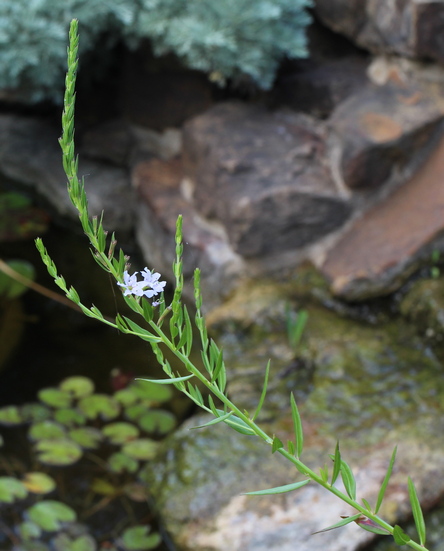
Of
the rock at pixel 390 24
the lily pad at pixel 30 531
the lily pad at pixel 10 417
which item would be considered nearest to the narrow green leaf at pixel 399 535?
the lily pad at pixel 30 531

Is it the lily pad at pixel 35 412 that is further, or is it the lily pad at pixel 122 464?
the lily pad at pixel 35 412

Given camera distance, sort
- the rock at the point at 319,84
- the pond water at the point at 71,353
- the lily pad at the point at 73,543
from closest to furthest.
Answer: the lily pad at the point at 73,543, the pond water at the point at 71,353, the rock at the point at 319,84

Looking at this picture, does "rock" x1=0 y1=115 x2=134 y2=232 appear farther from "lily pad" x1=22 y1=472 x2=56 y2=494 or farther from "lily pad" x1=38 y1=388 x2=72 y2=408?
"lily pad" x1=22 y1=472 x2=56 y2=494

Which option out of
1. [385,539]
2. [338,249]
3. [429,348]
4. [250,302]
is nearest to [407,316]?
[429,348]

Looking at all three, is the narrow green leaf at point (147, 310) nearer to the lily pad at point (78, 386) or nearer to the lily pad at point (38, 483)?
the lily pad at point (38, 483)

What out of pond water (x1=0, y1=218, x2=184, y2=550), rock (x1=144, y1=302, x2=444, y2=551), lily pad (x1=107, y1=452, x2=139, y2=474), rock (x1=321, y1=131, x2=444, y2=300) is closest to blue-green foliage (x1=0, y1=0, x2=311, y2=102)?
rock (x1=321, y1=131, x2=444, y2=300)

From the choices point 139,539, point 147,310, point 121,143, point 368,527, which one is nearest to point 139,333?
point 147,310

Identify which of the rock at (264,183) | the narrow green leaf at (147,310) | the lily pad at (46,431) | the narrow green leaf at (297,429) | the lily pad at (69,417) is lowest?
the lily pad at (46,431)
